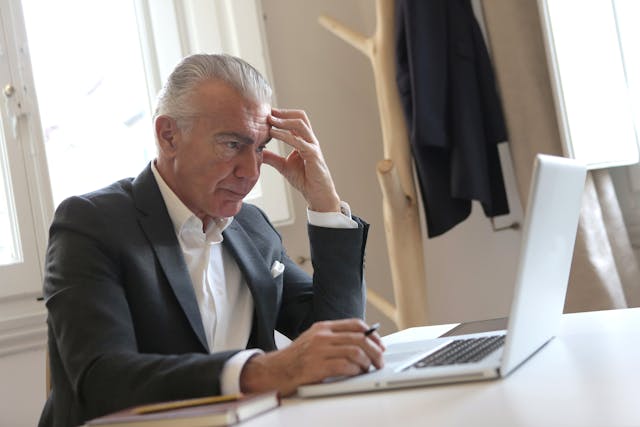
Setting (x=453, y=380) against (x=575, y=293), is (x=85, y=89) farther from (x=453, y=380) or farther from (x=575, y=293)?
(x=453, y=380)

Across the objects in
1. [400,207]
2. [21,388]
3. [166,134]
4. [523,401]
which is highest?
[166,134]

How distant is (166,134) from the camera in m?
1.80

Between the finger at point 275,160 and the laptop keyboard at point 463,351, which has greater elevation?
the finger at point 275,160

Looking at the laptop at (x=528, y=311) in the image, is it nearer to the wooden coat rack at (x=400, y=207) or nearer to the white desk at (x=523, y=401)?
the white desk at (x=523, y=401)

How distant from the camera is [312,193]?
6.21 ft

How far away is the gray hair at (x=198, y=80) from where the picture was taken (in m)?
1.75

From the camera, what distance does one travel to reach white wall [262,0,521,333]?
3.24 m

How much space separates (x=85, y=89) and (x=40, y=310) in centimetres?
74

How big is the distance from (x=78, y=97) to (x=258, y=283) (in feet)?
4.67

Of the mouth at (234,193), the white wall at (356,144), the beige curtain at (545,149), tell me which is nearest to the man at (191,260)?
the mouth at (234,193)

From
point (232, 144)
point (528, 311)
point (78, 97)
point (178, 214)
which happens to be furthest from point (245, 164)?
point (78, 97)

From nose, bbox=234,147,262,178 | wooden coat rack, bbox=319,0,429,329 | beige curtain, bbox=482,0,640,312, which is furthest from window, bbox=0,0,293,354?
nose, bbox=234,147,262,178

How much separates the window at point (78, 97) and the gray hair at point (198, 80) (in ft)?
3.71

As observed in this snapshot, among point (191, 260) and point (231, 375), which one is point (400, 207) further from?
point (231, 375)
